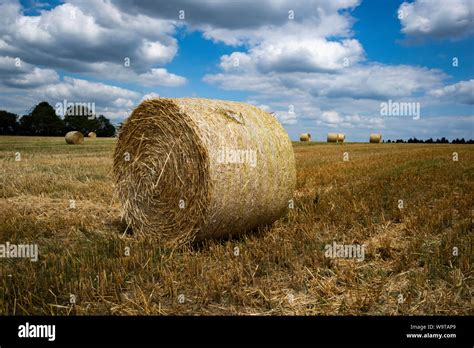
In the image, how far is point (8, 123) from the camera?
64812 millimetres

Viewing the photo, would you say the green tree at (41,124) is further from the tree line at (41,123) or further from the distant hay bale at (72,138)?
the distant hay bale at (72,138)

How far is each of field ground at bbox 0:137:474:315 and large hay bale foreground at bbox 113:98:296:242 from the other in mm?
371

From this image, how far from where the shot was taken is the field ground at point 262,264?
4121 mm

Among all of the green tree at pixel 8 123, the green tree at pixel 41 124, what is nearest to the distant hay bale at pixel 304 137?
the green tree at pixel 41 124

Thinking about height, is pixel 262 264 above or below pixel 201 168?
below

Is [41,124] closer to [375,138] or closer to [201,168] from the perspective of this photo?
[375,138]

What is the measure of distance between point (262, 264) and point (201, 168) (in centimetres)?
156

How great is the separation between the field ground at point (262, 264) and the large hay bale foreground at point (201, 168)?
Result: 37cm

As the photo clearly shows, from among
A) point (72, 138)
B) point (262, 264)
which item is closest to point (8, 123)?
point (72, 138)

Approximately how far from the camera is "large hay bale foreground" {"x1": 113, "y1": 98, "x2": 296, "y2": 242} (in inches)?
227

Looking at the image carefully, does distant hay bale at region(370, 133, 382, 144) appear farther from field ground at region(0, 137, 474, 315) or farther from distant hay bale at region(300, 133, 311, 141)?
Result: field ground at region(0, 137, 474, 315)

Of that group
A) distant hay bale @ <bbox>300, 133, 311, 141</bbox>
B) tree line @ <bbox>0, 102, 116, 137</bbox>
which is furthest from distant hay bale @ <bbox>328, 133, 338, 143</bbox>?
tree line @ <bbox>0, 102, 116, 137</bbox>
